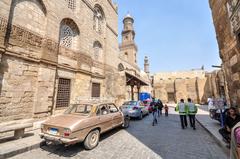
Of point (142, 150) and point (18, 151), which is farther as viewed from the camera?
point (142, 150)

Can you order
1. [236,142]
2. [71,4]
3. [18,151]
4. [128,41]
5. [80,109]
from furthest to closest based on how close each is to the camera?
[128,41]
[71,4]
[80,109]
[18,151]
[236,142]

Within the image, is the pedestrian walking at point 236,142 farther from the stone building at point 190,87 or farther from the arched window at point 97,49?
the stone building at point 190,87

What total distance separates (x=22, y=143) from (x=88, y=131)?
241 centimetres

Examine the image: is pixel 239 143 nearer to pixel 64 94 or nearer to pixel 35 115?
pixel 35 115

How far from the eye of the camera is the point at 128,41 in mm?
37250

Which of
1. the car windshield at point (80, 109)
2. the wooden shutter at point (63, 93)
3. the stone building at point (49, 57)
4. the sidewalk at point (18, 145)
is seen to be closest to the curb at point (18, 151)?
the sidewalk at point (18, 145)

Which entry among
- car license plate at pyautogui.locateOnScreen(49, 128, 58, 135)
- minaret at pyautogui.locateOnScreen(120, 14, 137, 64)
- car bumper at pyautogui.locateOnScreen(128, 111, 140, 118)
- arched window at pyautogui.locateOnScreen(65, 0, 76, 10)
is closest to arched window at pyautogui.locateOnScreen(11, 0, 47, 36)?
arched window at pyautogui.locateOnScreen(65, 0, 76, 10)

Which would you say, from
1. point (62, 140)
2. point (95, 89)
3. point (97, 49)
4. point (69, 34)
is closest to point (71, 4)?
point (69, 34)

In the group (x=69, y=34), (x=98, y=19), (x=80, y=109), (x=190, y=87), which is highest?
(x=98, y=19)

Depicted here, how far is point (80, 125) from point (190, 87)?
29.4 meters

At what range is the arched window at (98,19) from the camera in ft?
40.4

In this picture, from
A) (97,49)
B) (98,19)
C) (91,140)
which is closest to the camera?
(91,140)

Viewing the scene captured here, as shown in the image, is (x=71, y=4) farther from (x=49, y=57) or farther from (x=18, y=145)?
(x=18, y=145)

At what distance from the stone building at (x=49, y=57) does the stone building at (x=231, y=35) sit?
8.07 meters
